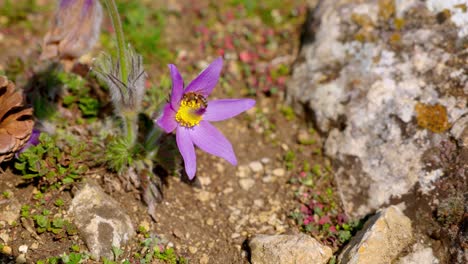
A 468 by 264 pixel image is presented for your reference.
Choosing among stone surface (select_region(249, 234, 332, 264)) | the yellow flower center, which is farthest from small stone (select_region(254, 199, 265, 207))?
the yellow flower center

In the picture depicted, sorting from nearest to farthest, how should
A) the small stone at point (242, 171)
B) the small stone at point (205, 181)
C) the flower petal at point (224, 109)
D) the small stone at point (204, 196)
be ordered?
1. the flower petal at point (224, 109)
2. the small stone at point (204, 196)
3. the small stone at point (205, 181)
4. the small stone at point (242, 171)

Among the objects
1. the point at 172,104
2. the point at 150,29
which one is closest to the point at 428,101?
the point at 172,104

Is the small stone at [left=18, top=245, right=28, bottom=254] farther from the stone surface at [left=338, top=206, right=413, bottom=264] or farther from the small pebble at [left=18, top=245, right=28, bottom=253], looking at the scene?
the stone surface at [left=338, top=206, right=413, bottom=264]

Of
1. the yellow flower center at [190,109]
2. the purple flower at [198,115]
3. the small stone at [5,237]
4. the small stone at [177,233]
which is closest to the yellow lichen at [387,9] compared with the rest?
the purple flower at [198,115]

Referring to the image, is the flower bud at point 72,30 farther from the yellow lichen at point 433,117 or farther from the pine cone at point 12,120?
the yellow lichen at point 433,117

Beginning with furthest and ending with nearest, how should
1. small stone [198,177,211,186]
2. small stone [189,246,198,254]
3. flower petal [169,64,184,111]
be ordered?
small stone [198,177,211,186]
small stone [189,246,198,254]
flower petal [169,64,184,111]

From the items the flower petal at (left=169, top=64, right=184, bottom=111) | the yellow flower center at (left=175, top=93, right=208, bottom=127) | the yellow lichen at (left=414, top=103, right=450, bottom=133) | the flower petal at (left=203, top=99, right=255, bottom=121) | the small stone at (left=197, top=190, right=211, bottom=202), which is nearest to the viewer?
the flower petal at (left=169, top=64, right=184, bottom=111)

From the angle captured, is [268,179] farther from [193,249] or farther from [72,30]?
[72,30]
